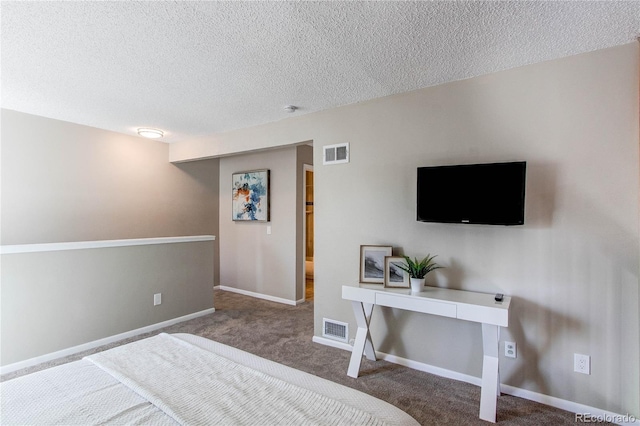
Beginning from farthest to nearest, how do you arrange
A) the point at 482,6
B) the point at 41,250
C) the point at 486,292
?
the point at 41,250, the point at 486,292, the point at 482,6

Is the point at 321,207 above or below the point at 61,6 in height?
below

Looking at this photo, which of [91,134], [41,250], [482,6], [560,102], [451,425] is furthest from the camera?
[91,134]

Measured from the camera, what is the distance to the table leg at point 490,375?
2.08 metres

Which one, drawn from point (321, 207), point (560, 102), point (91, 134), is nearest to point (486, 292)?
point (560, 102)

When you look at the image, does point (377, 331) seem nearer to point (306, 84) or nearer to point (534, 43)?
point (306, 84)

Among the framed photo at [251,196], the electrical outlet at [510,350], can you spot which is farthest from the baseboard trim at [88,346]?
the electrical outlet at [510,350]

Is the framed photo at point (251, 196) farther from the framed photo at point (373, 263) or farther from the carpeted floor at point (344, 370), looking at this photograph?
the framed photo at point (373, 263)

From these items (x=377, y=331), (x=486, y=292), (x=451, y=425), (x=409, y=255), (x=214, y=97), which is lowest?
(x=451, y=425)

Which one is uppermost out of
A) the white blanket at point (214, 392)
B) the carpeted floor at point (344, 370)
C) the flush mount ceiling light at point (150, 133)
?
the flush mount ceiling light at point (150, 133)

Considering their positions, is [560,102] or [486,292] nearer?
[560,102]

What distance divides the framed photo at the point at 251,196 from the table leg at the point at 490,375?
3.45 metres

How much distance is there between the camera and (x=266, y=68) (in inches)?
93.3

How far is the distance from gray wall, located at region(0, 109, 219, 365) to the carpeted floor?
30cm

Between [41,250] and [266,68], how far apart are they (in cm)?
258
